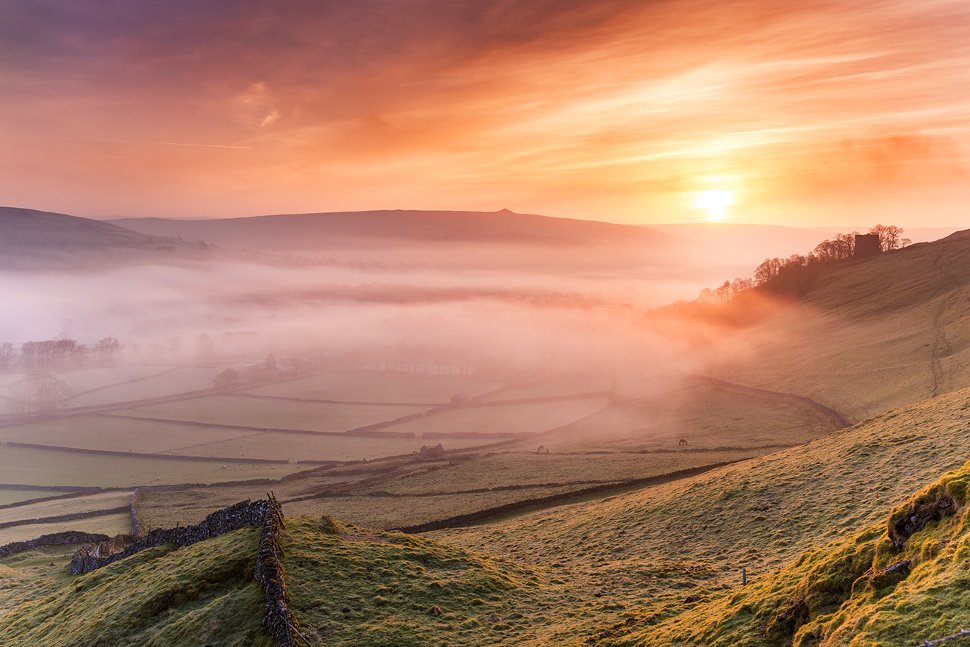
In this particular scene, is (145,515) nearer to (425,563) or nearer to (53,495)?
(53,495)

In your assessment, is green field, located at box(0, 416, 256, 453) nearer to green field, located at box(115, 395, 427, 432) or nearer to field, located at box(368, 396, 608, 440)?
green field, located at box(115, 395, 427, 432)

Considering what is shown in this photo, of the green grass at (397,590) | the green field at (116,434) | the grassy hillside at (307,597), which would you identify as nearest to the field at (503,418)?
the green field at (116,434)

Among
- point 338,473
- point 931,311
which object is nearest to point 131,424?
point 338,473

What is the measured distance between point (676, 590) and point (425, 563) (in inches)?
495

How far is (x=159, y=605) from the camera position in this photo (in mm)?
25891

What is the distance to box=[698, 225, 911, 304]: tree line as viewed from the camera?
165875mm

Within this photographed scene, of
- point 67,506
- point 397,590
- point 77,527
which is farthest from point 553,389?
point 397,590

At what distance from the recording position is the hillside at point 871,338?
8181 cm

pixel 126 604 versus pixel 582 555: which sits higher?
pixel 126 604

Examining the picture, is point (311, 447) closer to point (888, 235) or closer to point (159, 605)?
point (159, 605)

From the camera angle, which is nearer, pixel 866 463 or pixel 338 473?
pixel 866 463

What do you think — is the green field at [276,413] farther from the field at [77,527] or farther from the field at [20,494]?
the field at [77,527]

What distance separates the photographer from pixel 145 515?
67.3 m

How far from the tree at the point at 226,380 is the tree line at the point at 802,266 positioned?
13955cm
